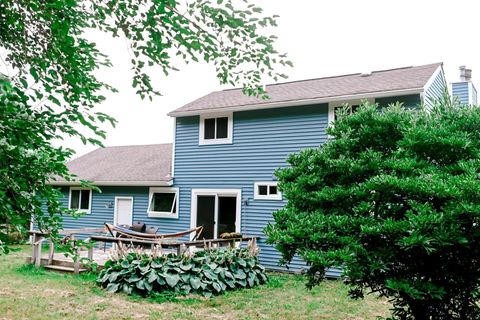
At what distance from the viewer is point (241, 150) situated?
1268 cm

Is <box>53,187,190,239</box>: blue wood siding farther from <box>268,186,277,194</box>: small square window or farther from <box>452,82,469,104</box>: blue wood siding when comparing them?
<box>452,82,469,104</box>: blue wood siding

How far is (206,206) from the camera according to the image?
1324 cm

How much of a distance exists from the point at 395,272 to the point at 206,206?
9612 millimetres

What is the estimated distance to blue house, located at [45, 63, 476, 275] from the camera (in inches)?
450

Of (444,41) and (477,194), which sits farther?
(444,41)

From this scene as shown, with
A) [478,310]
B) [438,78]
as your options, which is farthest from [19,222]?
[438,78]

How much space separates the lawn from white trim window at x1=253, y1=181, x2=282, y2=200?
3.16 metres

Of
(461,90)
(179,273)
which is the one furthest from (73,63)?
(461,90)

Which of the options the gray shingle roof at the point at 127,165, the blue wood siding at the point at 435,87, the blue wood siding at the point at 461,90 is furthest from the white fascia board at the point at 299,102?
the blue wood siding at the point at 461,90

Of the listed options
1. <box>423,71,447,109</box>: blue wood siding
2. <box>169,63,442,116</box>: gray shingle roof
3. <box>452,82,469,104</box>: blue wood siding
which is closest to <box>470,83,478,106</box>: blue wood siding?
<box>452,82,469,104</box>: blue wood siding

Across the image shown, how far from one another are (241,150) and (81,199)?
25.6 ft

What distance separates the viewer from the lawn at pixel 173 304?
6621 mm

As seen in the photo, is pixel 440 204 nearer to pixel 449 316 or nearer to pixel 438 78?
pixel 449 316

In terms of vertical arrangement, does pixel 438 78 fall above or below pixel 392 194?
above
